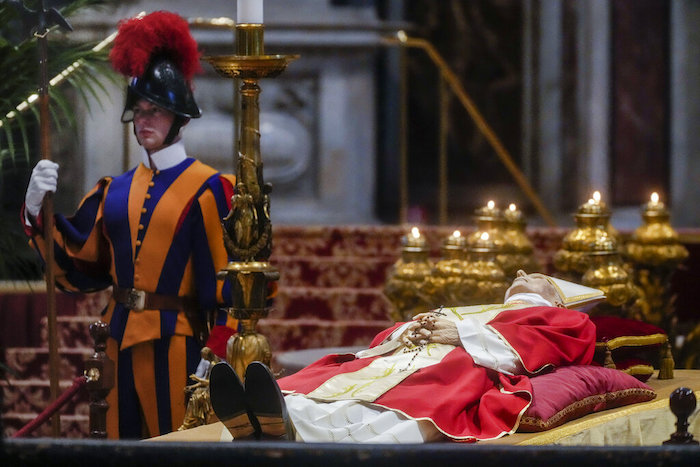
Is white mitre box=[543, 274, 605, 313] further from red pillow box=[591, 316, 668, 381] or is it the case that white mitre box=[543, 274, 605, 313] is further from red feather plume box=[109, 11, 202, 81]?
red feather plume box=[109, 11, 202, 81]

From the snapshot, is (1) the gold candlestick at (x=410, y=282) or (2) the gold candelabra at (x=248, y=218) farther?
(1) the gold candlestick at (x=410, y=282)

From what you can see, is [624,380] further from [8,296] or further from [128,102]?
[8,296]

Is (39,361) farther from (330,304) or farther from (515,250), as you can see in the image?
(515,250)

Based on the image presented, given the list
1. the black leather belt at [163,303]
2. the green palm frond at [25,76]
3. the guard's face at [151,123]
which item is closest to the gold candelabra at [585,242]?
the black leather belt at [163,303]

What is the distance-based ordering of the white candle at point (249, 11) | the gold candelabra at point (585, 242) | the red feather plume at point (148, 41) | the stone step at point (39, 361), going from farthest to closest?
the stone step at point (39, 361), the gold candelabra at point (585, 242), the red feather plume at point (148, 41), the white candle at point (249, 11)

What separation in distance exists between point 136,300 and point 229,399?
1537 mm

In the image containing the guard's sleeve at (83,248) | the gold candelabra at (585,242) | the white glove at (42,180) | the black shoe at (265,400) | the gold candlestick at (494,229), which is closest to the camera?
the black shoe at (265,400)

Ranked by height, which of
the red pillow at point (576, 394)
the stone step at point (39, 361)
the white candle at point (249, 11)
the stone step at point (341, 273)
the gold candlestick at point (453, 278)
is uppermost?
the white candle at point (249, 11)

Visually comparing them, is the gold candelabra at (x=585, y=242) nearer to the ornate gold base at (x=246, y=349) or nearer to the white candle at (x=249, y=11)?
the ornate gold base at (x=246, y=349)

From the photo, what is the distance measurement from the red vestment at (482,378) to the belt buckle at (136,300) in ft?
2.81

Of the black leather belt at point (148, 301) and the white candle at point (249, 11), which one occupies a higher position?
the white candle at point (249, 11)

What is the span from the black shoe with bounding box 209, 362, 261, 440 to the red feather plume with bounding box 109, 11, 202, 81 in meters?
1.69

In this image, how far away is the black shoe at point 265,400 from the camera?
10.1 feet

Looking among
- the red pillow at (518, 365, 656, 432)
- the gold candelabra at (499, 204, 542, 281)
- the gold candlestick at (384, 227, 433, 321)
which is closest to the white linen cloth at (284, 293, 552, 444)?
the red pillow at (518, 365, 656, 432)
